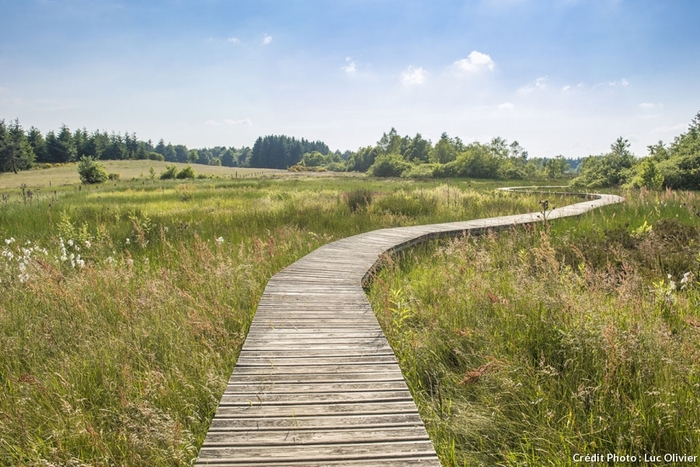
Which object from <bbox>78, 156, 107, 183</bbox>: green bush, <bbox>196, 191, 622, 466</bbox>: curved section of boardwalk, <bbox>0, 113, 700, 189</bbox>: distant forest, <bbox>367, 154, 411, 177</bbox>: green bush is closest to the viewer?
<bbox>196, 191, 622, 466</bbox>: curved section of boardwalk

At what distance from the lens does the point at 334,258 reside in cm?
677

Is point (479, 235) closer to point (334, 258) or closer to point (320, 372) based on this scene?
point (334, 258)

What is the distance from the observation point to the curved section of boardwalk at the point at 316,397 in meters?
2.01

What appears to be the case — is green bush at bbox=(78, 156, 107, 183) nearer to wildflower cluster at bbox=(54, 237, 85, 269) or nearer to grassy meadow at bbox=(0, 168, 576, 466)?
wildflower cluster at bbox=(54, 237, 85, 269)

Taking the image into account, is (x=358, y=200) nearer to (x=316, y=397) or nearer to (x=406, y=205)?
(x=406, y=205)

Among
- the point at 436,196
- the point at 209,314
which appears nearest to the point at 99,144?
the point at 436,196

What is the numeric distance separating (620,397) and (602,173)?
3900 cm

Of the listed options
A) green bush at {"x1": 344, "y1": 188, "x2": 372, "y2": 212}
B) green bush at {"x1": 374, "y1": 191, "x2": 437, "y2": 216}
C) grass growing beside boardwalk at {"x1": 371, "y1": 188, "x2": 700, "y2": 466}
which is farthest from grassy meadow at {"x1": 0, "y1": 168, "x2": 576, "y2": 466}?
green bush at {"x1": 374, "y1": 191, "x2": 437, "y2": 216}

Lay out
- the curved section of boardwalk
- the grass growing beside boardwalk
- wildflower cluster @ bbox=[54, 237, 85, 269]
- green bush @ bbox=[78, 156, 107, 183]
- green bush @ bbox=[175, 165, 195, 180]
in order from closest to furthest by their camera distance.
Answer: the curved section of boardwalk → the grass growing beside boardwalk → wildflower cluster @ bbox=[54, 237, 85, 269] → green bush @ bbox=[78, 156, 107, 183] → green bush @ bbox=[175, 165, 195, 180]

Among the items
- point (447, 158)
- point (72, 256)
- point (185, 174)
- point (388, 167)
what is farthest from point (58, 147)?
point (72, 256)

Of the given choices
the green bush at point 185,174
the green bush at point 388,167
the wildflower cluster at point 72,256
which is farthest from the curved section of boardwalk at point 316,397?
the green bush at point 388,167

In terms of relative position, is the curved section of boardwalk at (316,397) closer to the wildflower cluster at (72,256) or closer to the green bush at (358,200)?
the wildflower cluster at (72,256)

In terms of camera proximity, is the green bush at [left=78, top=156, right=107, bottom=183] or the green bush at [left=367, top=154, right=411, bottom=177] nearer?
the green bush at [left=78, top=156, right=107, bottom=183]

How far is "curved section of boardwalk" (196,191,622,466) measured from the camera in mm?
2014
